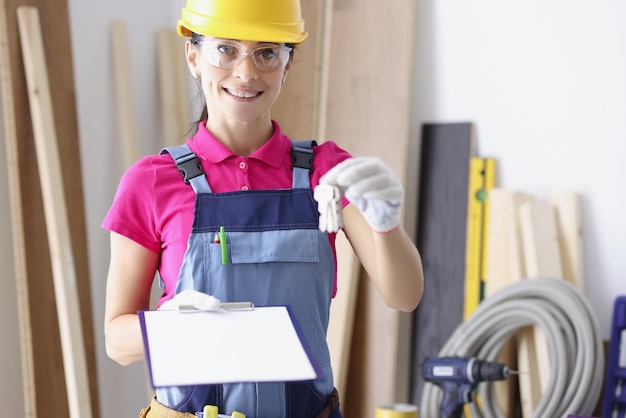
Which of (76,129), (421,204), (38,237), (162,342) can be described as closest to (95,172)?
(76,129)

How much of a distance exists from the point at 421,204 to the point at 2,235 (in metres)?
1.62

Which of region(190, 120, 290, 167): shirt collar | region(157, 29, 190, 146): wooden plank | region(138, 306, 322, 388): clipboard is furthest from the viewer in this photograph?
region(157, 29, 190, 146): wooden plank

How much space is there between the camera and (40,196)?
3.37 m

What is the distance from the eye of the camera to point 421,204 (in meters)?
3.75

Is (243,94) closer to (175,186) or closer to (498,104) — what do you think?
(175,186)

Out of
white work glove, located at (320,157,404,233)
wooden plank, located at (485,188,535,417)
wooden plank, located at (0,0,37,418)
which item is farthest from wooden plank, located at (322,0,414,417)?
white work glove, located at (320,157,404,233)

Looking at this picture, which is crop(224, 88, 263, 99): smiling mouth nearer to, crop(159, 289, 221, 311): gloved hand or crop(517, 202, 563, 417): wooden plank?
crop(159, 289, 221, 311): gloved hand

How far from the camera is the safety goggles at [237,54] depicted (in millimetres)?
1595

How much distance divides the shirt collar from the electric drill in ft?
5.84

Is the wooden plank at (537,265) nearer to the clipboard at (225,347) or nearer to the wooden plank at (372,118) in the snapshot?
the wooden plank at (372,118)

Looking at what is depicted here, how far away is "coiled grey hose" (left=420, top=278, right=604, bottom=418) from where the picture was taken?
3.04 m

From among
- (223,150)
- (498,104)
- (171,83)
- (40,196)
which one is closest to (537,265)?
(498,104)

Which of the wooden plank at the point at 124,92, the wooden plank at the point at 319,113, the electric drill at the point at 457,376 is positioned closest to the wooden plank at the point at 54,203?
the wooden plank at the point at 124,92

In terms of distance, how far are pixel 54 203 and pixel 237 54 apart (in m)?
1.86
